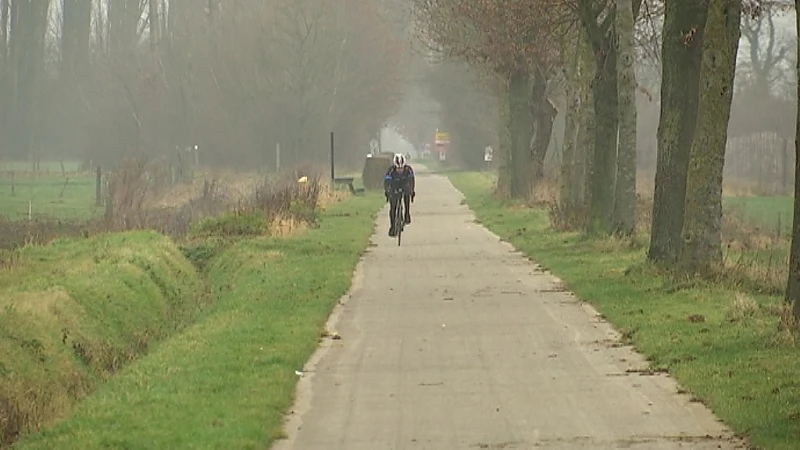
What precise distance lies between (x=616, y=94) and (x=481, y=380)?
1563 centimetres

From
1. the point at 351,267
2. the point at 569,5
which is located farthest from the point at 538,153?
the point at 351,267

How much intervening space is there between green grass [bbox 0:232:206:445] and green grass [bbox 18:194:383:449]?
0.72 m

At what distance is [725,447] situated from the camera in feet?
34.0

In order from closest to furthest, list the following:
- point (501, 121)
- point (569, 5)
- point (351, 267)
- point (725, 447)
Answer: point (725, 447)
point (351, 267)
point (569, 5)
point (501, 121)

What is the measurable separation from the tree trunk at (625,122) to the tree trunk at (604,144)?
77 centimetres

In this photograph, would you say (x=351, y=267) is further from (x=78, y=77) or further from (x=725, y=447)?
(x=78, y=77)

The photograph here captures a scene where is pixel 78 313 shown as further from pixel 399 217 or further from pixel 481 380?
pixel 399 217

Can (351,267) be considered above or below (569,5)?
below

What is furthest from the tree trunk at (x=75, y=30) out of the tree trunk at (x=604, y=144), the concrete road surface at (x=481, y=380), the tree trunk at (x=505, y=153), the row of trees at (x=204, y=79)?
the concrete road surface at (x=481, y=380)

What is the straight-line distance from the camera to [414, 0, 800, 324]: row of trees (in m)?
20.4

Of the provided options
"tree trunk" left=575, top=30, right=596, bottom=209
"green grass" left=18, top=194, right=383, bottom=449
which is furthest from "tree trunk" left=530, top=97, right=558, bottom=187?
"green grass" left=18, top=194, right=383, bottom=449

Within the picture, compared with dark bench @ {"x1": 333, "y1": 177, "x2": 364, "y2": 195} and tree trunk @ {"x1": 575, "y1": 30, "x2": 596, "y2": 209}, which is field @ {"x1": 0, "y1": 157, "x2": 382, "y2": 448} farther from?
dark bench @ {"x1": 333, "y1": 177, "x2": 364, "y2": 195}

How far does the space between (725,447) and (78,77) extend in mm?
82700

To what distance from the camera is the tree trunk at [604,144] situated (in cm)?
2838
